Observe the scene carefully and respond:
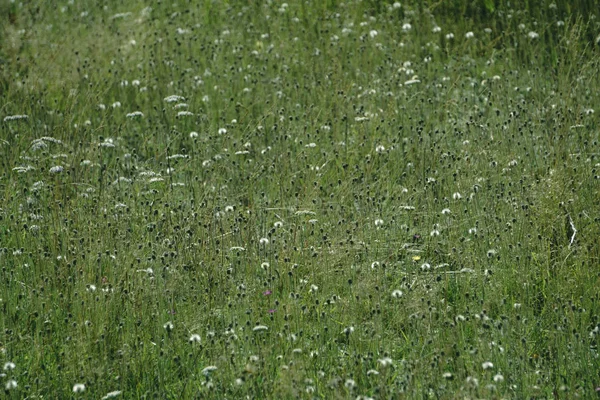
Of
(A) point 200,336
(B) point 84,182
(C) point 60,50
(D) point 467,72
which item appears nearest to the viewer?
(A) point 200,336

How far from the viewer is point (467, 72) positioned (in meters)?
9.29

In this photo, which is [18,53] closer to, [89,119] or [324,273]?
[89,119]

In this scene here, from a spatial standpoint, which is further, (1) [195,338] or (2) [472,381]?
(1) [195,338]

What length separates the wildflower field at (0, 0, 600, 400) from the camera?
475cm

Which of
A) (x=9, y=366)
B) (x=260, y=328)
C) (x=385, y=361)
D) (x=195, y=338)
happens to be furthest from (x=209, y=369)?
(x=9, y=366)

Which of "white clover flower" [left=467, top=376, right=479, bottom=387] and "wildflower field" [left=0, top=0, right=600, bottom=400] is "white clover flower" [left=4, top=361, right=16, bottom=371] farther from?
"white clover flower" [left=467, top=376, right=479, bottom=387]

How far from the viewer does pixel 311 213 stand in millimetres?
6422

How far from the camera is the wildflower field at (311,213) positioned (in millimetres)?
4750

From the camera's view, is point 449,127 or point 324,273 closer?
point 324,273

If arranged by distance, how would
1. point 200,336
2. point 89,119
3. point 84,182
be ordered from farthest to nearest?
point 89,119, point 84,182, point 200,336

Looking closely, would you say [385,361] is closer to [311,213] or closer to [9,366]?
[9,366]

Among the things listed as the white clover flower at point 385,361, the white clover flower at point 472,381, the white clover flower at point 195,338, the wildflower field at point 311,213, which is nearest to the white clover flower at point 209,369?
the wildflower field at point 311,213

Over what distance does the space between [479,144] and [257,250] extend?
2339 mm

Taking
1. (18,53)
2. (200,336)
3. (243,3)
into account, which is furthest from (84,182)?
(243,3)
